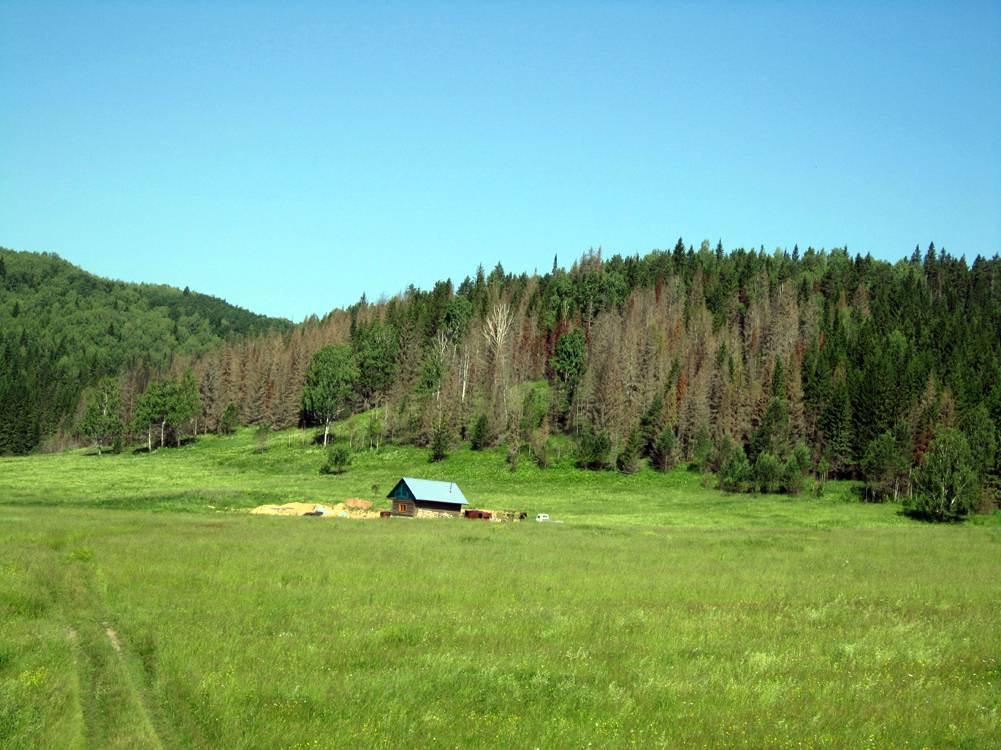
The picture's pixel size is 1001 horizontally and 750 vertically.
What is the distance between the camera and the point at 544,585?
1240 inches

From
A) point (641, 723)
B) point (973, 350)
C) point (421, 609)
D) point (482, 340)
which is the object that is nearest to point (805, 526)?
point (421, 609)

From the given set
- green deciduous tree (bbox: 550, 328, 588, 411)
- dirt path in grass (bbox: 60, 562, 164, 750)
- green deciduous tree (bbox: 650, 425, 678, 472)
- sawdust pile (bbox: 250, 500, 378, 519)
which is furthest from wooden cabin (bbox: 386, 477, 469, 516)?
green deciduous tree (bbox: 550, 328, 588, 411)

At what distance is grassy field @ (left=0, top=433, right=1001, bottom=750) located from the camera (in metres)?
14.5

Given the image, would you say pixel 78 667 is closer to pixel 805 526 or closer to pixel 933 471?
pixel 805 526

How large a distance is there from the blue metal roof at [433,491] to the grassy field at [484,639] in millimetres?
22088

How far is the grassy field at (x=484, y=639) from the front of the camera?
14531 millimetres

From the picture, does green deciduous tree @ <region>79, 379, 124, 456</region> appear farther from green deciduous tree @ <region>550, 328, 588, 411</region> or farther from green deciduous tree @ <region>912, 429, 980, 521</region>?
green deciduous tree @ <region>912, 429, 980, 521</region>

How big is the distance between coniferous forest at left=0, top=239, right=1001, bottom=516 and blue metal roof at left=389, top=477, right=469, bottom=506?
30.8 m

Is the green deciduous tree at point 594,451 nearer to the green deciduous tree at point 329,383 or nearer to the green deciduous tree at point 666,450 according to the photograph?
the green deciduous tree at point 666,450

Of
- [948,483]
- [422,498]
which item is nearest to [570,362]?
[422,498]

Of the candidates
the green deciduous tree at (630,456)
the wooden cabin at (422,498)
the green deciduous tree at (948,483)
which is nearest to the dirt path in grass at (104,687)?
the wooden cabin at (422,498)

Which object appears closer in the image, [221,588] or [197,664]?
[197,664]

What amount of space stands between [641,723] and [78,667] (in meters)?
12.1

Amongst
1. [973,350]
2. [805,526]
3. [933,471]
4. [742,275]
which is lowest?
[805,526]
